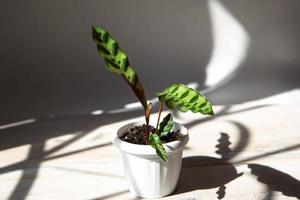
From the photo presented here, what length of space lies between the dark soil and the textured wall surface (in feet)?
3.87

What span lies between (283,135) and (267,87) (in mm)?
915

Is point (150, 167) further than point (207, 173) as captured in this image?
No

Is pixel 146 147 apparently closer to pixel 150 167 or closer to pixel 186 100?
pixel 150 167

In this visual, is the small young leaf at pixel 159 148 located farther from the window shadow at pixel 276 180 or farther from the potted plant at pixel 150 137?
the window shadow at pixel 276 180

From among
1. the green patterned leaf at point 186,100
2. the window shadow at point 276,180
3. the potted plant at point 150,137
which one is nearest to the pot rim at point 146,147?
the potted plant at point 150,137

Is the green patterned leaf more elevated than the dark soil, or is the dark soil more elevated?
the green patterned leaf

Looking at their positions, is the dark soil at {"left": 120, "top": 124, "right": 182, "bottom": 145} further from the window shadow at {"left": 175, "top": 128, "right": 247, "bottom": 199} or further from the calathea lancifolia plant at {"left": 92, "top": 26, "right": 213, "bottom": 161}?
the window shadow at {"left": 175, "top": 128, "right": 247, "bottom": 199}

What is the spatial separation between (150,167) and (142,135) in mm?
138

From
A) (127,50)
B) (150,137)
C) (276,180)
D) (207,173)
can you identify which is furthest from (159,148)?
(127,50)

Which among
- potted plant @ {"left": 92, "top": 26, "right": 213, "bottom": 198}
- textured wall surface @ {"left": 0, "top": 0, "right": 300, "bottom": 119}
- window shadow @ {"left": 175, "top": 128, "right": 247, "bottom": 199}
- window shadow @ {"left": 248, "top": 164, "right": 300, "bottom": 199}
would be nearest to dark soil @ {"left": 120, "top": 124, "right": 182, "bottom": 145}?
potted plant @ {"left": 92, "top": 26, "right": 213, "bottom": 198}

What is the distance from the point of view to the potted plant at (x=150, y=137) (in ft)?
4.67

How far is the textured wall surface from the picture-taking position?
2975mm

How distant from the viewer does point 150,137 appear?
148 centimetres

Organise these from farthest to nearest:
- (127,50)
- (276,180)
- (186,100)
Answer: (127,50) < (276,180) < (186,100)
